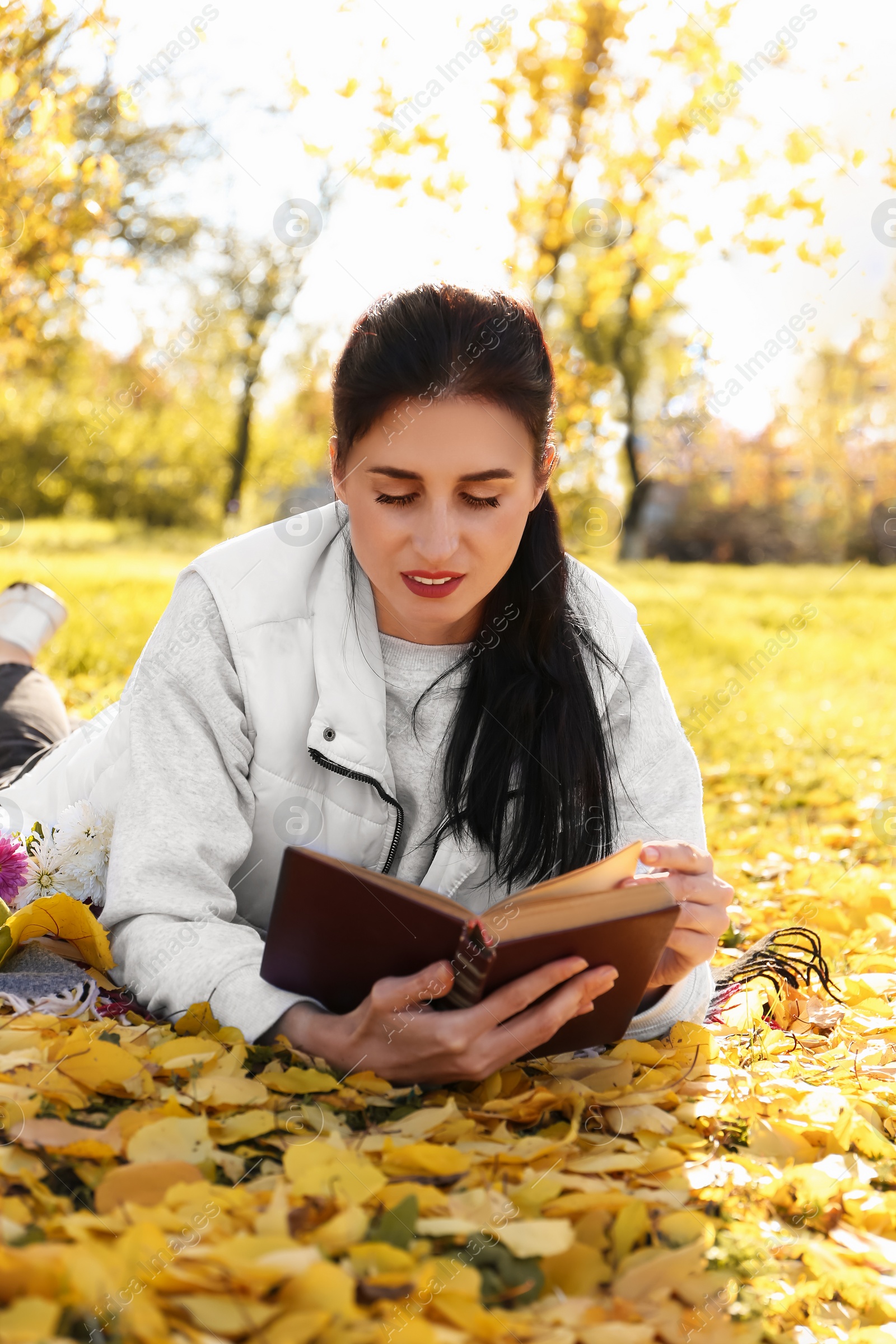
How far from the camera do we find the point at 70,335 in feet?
54.5

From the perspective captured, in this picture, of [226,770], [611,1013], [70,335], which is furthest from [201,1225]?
[70,335]

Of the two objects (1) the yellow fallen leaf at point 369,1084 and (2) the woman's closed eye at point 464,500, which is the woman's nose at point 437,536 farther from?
(1) the yellow fallen leaf at point 369,1084

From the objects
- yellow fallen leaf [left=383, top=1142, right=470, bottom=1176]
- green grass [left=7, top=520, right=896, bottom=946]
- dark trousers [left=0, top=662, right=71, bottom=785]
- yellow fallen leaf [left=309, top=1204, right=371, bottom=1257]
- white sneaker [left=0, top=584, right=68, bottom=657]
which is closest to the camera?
yellow fallen leaf [left=309, top=1204, right=371, bottom=1257]

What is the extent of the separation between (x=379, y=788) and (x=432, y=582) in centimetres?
42

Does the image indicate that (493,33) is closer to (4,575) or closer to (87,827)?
(87,827)

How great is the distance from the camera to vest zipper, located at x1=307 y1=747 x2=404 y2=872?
2.13 metres

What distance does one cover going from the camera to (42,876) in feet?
7.54

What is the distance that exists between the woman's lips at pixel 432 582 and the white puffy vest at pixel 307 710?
25cm

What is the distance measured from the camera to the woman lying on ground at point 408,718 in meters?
1.94

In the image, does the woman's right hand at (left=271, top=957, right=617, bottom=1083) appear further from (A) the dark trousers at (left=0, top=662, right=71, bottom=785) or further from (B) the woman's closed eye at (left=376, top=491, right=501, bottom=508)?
(A) the dark trousers at (left=0, top=662, right=71, bottom=785)

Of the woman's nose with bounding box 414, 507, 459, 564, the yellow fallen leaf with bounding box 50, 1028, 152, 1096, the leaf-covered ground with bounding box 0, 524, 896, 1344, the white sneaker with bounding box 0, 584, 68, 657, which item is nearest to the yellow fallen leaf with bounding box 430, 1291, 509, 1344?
the leaf-covered ground with bounding box 0, 524, 896, 1344

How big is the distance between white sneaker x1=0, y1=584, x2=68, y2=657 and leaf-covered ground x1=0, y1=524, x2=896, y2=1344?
6.95 ft

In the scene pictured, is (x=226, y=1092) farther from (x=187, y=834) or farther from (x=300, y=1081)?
(x=187, y=834)

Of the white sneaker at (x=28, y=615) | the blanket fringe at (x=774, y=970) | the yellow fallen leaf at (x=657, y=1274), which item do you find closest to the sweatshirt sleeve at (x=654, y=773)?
the blanket fringe at (x=774, y=970)
